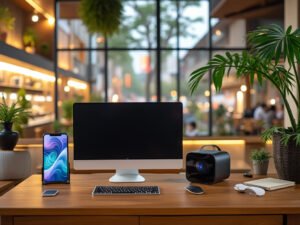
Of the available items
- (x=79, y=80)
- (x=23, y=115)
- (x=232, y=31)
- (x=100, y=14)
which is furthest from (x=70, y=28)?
(x=23, y=115)

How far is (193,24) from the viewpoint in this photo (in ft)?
39.3

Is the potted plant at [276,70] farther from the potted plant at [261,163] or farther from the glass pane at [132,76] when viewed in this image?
the glass pane at [132,76]

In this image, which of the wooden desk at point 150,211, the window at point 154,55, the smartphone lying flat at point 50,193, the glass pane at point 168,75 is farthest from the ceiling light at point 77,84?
the wooden desk at point 150,211

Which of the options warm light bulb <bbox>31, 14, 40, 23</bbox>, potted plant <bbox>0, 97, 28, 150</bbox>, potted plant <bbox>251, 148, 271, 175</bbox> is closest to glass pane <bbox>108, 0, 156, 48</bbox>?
warm light bulb <bbox>31, 14, 40, 23</bbox>

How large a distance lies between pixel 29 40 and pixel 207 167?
7540 mm

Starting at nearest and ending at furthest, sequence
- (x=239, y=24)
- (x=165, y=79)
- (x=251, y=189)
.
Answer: (x=251, y=189)
(x=165, y=79)
(x=239, y=24)

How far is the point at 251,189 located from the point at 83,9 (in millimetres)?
4667

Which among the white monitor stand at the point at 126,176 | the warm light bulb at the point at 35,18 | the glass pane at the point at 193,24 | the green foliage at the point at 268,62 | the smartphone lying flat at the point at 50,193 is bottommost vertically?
the smartphone lying flat at the point at 50,193

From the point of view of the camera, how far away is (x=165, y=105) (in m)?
2.70

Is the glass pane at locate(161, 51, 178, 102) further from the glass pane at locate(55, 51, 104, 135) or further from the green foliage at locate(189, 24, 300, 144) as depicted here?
the green foliage at locate(189, 24, 300, 144)

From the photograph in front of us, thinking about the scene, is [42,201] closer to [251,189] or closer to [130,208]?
[130,208]

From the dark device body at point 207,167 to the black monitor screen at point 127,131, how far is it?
12cm

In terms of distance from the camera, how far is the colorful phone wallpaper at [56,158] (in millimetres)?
2639

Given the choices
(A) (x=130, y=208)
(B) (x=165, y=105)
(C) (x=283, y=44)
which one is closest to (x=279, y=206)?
(A) (x=130, y=208)
